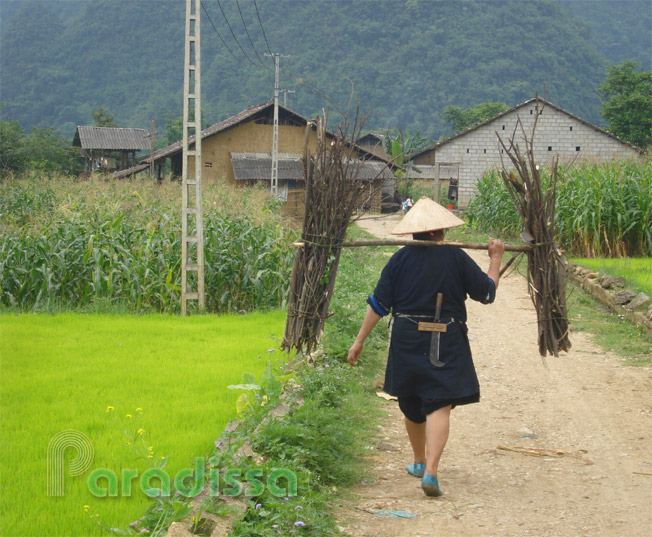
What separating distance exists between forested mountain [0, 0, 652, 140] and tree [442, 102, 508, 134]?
172 inches

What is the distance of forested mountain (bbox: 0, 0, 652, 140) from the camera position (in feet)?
209

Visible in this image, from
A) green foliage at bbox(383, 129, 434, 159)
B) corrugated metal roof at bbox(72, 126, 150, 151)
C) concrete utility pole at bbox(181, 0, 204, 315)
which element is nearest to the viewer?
concrete utility pole at bbox(181, 0, 204, 315)

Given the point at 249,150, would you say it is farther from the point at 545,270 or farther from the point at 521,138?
the point at 545,270

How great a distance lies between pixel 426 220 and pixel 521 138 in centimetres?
3290

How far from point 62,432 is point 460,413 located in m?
3.22

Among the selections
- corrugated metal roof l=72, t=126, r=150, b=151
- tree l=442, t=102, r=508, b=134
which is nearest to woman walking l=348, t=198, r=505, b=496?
corrugated metal roof l=72, t=126, r=150, b=151

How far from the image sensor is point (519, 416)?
6215 mm

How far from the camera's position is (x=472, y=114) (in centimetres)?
5709

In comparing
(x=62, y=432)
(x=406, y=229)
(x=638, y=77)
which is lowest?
(x=62, y=432)

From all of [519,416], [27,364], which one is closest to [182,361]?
[27,364]

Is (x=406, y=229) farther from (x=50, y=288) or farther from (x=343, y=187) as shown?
(x=50, y=288)

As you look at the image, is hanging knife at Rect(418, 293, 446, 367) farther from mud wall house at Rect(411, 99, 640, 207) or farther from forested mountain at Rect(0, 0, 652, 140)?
forested mountain at Rect(0, 0, 652, 140)

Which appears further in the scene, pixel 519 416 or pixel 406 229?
pixel 519 416

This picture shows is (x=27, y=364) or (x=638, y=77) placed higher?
(x=638, y=77)
